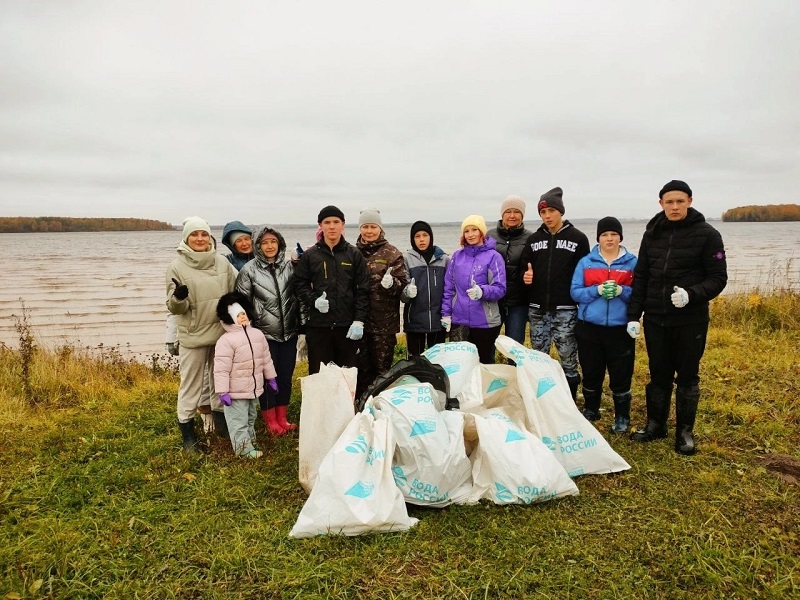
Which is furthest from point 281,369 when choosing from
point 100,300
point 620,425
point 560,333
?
point 100,300

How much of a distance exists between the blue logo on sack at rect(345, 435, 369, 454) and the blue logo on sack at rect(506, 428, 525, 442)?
934mm

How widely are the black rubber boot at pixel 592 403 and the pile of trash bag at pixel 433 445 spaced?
3.00ft

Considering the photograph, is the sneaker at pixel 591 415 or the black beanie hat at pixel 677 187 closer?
the black beanie hat at pixel 677 187

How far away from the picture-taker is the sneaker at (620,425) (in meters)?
4.21

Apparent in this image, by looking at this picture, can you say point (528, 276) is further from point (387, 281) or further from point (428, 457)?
point (428, 457)

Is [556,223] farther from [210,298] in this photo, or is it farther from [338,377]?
[210,298]

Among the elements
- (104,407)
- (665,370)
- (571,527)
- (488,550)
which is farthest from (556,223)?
(104,407)

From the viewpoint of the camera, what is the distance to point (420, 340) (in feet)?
16.9

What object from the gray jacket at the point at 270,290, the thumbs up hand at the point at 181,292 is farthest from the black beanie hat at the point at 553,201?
the thumbs up hand at the point at 181,292

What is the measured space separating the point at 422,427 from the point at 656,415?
7.40ft

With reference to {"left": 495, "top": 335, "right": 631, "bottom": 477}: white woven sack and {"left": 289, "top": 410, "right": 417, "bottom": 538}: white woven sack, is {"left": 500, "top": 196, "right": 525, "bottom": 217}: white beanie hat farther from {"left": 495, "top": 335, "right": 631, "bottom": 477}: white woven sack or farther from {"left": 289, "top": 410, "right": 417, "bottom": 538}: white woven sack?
{"left": 289, "top": 410, "right": 417, "bottom": 538}: white woven sack

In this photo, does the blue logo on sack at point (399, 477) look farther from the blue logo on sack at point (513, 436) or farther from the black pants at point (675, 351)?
the black pants at point (675, 351)

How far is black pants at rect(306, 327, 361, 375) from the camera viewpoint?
4.42m

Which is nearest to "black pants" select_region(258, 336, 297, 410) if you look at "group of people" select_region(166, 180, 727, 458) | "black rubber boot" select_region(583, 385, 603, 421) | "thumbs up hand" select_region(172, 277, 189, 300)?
"group of people" select_region(166, 180, 727, 458)
